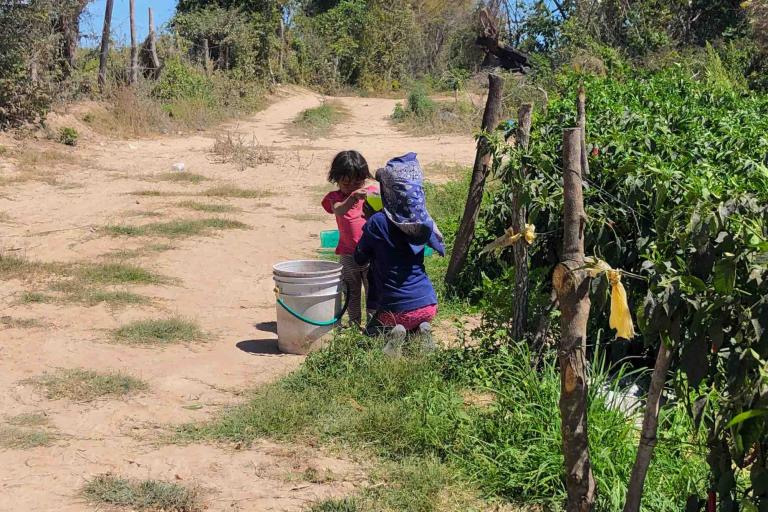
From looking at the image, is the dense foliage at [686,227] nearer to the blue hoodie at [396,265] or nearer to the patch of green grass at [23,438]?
the blue hoodie at [396,265]

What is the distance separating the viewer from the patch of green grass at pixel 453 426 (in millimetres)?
3555

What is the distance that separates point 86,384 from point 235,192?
7.50 metres

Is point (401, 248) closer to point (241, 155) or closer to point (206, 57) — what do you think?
point (241, 155)

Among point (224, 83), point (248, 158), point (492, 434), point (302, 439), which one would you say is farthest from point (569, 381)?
point (224, 83)

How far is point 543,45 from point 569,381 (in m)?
25.6

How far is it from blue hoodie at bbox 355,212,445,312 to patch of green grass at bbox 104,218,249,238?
4.52 metres

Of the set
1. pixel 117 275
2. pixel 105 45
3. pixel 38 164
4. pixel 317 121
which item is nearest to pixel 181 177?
pixel 38 164

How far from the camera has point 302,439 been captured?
4188 mm

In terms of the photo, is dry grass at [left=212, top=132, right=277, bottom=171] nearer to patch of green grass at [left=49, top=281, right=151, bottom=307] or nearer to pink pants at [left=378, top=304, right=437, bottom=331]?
patch of green grass at [left=49, top=281, right=151, bottom=307]

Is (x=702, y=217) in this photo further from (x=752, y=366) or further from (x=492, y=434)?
(x=492, y=434)

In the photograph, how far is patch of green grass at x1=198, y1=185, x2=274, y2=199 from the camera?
475 inches

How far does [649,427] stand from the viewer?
8.98 ft

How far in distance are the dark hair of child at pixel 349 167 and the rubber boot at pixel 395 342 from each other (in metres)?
1.20

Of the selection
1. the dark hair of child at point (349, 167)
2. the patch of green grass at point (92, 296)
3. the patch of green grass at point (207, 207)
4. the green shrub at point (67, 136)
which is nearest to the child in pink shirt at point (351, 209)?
the dark hair of child at point (349, 167)
